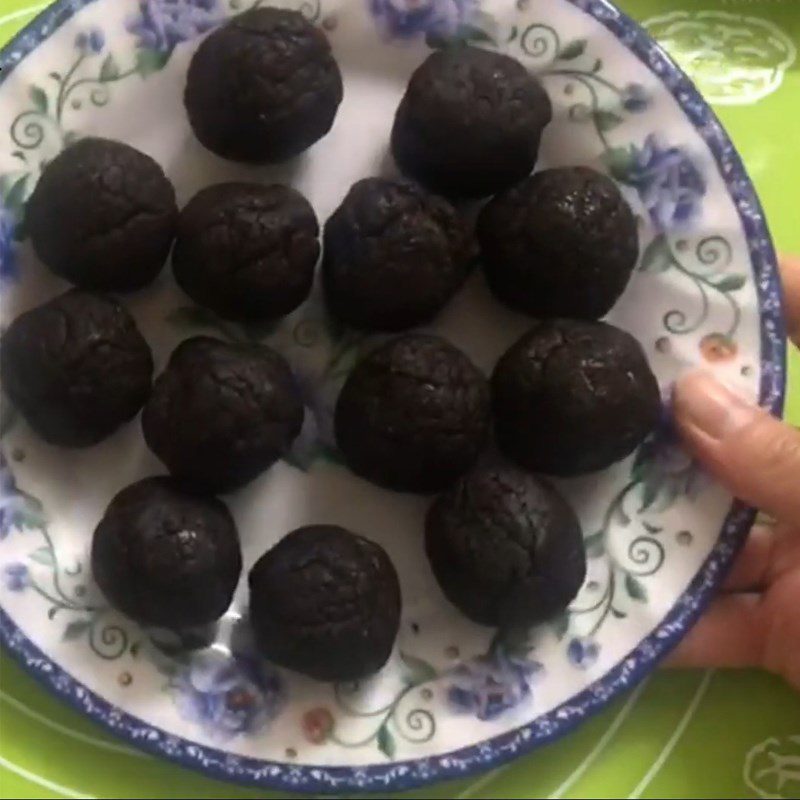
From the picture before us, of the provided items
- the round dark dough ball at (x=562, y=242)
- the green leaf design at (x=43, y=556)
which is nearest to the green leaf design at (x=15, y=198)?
the green leaf design at (x=43, y=556)

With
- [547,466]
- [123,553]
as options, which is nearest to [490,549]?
[547,466]

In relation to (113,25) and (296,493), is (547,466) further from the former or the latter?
(113,25)

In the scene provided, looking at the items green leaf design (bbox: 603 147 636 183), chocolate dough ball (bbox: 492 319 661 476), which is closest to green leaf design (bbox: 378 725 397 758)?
chocolate dough ball (bbox: 492 319 661 476)

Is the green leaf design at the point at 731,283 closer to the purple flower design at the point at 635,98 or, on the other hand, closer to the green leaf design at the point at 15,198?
the purple flower design at the point at 635,98

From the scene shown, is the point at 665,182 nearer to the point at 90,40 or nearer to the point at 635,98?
the point at 635,98

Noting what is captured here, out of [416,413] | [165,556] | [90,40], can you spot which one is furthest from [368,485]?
[90,40]
